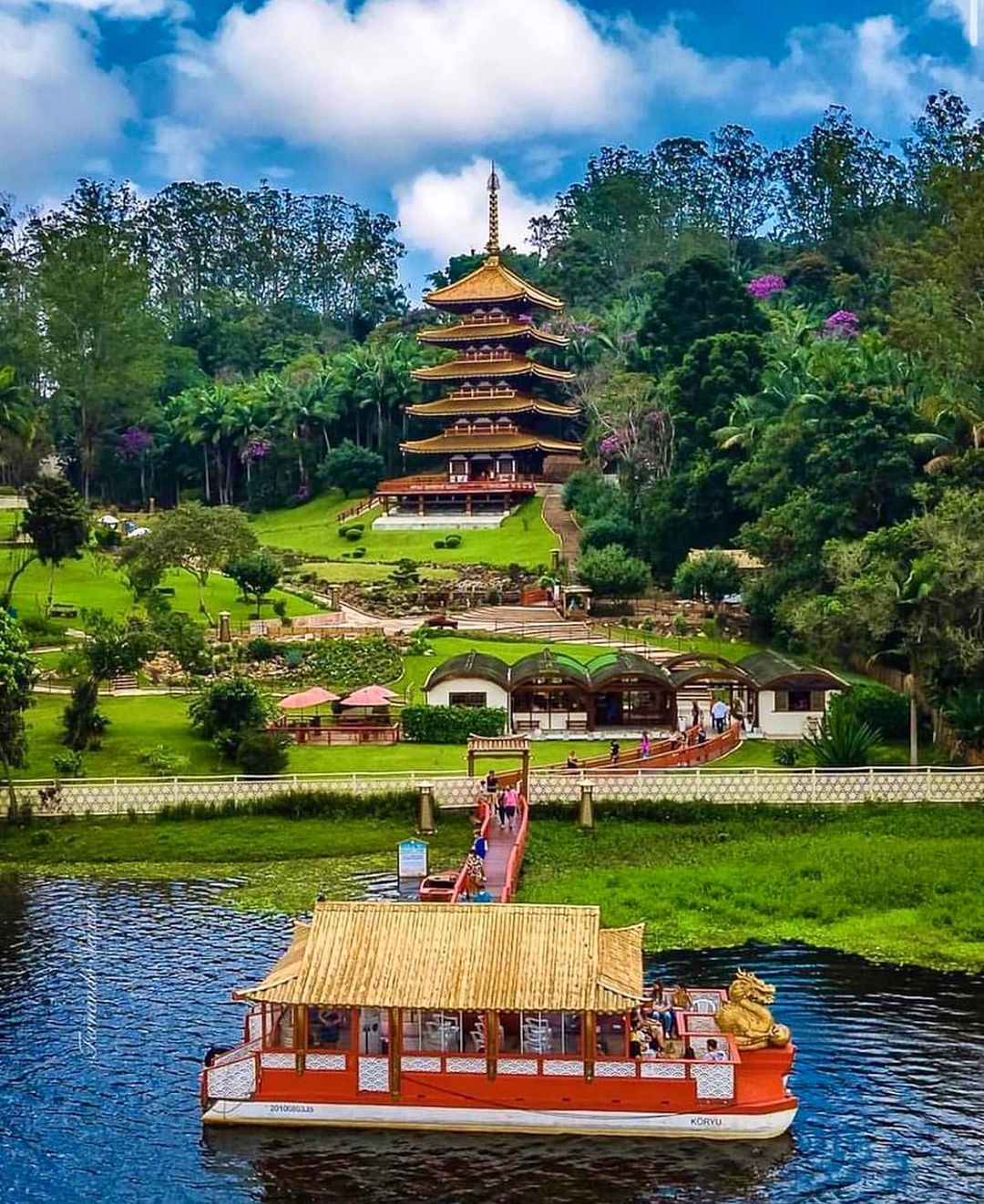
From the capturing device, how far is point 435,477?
11056 centimetres

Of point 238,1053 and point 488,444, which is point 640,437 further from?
point 238,1053

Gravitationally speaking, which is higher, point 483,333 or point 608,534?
point 483,333

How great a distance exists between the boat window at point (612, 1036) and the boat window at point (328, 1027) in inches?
180

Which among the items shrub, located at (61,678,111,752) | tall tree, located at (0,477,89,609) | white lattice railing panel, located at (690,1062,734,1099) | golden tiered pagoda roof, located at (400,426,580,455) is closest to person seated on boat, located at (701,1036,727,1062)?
white lattice railing panel, located at (690,1062,734,1099)

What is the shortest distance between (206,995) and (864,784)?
23.3m

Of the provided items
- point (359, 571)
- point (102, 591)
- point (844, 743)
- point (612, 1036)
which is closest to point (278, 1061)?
point (612, 1036)

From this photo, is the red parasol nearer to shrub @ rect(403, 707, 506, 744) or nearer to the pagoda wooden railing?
shrub @ rect(403, 707, 506, 744)

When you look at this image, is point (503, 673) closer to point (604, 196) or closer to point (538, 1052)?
point (538, 1052)

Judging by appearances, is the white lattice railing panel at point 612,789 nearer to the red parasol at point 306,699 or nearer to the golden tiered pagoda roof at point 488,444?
the red parasol at point 306,699

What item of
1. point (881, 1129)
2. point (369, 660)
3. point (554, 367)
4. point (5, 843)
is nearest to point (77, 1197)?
point (881, 1129)

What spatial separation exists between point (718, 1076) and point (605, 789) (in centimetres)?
2058

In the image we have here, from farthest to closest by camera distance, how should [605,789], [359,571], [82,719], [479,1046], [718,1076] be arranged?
[359,571]
[82,719]
[605,789]
[479,1046]
[718,1076]

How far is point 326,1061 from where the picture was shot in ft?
89.9

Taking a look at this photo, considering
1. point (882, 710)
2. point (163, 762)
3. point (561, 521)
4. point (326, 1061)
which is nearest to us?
point (326, 1061)
